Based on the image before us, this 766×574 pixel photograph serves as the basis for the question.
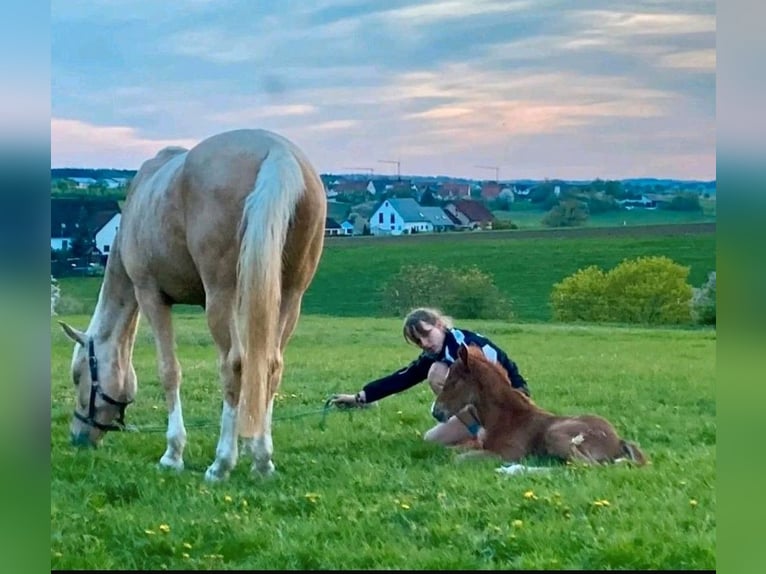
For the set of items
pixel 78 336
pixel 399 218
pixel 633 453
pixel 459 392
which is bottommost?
pixel 633 453

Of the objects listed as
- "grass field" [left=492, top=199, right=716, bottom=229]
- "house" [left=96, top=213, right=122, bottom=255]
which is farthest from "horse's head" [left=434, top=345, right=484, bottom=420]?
"grass field" [left=492, top=199, right=716, bottom=229]

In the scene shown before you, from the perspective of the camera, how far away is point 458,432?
527cm

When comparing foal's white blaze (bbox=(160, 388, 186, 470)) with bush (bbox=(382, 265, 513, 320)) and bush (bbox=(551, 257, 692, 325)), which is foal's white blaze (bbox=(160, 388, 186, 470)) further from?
bush (bbox=(551, 257, 692, 325))

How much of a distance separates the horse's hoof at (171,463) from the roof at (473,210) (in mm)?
6025

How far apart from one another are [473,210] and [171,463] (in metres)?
6.32

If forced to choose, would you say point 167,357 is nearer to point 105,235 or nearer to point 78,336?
point 78,336

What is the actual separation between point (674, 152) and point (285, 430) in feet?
18.5

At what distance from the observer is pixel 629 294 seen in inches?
475

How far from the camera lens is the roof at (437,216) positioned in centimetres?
1002

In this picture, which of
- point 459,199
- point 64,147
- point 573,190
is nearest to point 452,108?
point 459,199

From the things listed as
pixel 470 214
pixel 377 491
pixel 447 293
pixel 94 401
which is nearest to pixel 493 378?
pixel 377 491

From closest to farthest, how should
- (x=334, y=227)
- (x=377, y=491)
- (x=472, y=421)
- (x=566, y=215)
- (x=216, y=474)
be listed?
(x=377, y=491) < (x=216, y=474) < (x=472, y=421) < (x=334, y=227) < (x=566, y=215)

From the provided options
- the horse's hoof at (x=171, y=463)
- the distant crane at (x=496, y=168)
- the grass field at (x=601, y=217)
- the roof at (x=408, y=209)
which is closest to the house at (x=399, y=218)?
the roof at (x=408, y=209)
